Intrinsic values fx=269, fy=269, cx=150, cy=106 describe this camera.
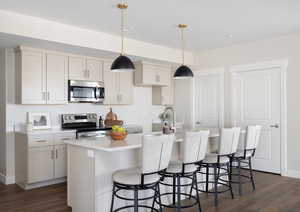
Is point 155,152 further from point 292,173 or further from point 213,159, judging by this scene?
point 292,173

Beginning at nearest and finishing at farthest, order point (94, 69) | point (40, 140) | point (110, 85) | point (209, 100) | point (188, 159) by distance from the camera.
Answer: point (188, 159) → point (40, 140) → point (94, 69) → point (110, 85) → point (209, 100)

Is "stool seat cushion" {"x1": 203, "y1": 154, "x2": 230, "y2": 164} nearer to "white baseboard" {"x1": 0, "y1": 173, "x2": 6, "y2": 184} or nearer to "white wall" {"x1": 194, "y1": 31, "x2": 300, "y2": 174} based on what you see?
"white wall" {"x1": 194, "y1": 31, "x2": 300, "y2": 174}

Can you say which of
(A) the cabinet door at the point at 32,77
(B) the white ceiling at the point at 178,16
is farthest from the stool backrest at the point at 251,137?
(A) the cabinet door at the point at 32,77

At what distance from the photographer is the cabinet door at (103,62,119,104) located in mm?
5668

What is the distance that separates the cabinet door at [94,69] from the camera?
211 inches

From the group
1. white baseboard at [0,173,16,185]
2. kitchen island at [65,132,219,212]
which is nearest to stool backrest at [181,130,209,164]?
kitchen island at [65,132,219,212]

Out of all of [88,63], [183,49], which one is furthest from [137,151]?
[183,49]

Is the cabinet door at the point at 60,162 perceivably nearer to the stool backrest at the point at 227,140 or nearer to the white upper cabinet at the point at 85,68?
the white upper cabinet at the point at 85,68

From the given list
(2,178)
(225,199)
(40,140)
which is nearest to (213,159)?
(225,199)

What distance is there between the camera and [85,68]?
5309 millimetres

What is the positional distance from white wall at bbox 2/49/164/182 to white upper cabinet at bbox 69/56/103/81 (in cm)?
62

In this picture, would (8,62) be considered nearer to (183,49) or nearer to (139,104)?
(139,104)

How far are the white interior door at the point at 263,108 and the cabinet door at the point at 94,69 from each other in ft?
9.46

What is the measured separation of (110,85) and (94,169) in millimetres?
3091
